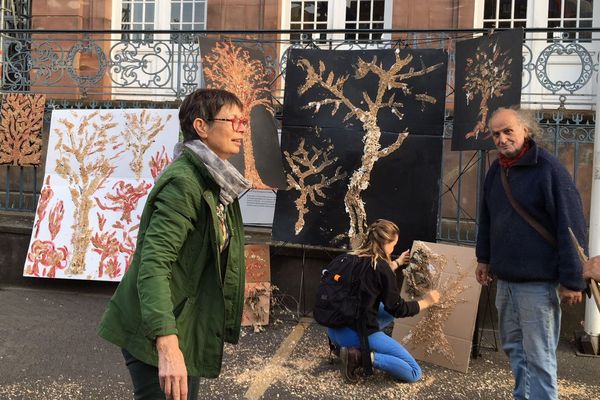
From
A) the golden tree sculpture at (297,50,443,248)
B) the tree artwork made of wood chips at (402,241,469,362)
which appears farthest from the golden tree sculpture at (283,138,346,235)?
the tree artwork made of wood chips at (402,241,469,362)

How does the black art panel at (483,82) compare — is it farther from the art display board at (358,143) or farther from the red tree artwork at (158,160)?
the red tree artwork at (158,160)

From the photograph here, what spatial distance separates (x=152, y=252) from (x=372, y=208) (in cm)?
Answer: 365

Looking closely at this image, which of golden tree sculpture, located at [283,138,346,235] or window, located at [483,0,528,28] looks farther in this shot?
window, located at [483,0,528,28]

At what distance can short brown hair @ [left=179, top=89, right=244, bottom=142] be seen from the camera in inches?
97.0

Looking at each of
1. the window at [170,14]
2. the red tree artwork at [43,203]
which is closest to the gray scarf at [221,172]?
the red tree artwork at [43,203]

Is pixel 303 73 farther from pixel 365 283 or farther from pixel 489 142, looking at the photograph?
pixel 365 283

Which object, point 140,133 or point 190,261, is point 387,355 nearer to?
point 190,261

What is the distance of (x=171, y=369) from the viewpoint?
2.10 metres

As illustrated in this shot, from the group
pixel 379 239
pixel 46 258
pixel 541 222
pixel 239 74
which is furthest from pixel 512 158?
pixel 46 258

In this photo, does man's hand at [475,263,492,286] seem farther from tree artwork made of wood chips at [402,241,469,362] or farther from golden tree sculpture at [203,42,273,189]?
golden tree sculpture at [203,42,273,189]

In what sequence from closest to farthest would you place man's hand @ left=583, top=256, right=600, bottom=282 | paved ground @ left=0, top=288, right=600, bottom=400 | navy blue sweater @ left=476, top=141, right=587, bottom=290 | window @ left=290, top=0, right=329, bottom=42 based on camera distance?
man's hand @ left=583, top=256, right=600, bottom=282 < navy blue sweater @ left=476, top=141, right=587, bottom=290 < paved ground @ left=0, top=288, right=600, bottom=400 < window @ left=290, top=0, right=329, bottom=42

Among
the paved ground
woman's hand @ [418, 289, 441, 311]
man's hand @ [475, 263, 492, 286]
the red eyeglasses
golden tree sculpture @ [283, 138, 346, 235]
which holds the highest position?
the red eyeglasses

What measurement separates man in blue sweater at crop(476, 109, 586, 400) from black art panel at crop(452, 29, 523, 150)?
169 centimetres

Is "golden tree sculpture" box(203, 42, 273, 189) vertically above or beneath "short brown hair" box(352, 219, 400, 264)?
above
